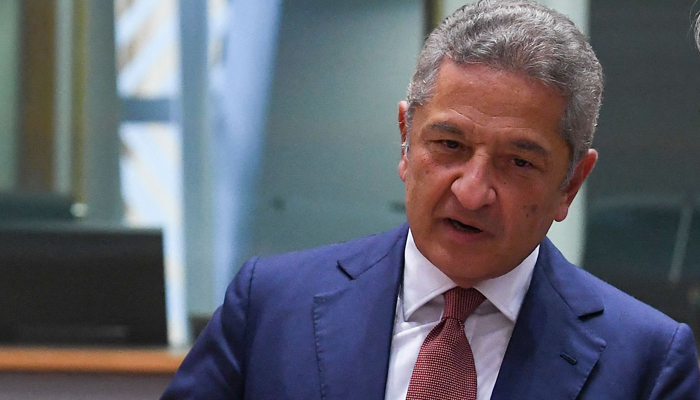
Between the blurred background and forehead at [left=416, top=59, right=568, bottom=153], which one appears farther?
the blurred background

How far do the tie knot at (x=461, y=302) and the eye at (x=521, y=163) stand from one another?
221 mm

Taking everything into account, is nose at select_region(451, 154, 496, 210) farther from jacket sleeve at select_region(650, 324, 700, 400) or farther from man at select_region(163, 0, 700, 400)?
jacket sleeve at select_region(650, 324, 700, 400)

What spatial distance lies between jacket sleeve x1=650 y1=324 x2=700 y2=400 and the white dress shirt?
23 centimetres

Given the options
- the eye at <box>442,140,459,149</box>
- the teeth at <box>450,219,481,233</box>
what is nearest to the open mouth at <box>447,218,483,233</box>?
the teeth at <box>450,219,481,233</box>

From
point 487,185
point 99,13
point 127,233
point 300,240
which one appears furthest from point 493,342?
point 99,13

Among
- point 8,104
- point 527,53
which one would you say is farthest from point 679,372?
point 8,104

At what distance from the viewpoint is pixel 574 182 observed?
51.4 inches

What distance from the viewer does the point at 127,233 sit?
109 inches

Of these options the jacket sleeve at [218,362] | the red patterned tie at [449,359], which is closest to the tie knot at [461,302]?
the red patterned tie at [449,359]

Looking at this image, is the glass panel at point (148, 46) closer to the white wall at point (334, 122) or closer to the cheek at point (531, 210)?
the white wall at point (334, 122)

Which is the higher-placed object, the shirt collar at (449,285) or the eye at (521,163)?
the eye at (521,163)

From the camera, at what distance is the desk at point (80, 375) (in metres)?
2.67

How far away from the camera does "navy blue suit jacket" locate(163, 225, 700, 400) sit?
1.25 m

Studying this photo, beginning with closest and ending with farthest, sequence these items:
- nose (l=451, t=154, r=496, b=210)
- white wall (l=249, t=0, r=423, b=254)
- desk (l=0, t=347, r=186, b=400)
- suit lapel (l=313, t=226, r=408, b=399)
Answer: nose (l=451, t=154, r=496, b=210), suit lapel (l=313, t=226, r=408, b=399), desk (l=0, t=347, r=186, b=400), white wall (l=249, t=0, r=423, b=254)
